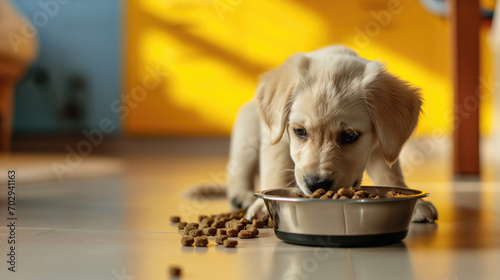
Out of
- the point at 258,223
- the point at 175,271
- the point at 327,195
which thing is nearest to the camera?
the point at 175,271

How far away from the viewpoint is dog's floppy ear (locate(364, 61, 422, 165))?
1829mm

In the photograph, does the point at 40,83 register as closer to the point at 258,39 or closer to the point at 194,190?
the point at 258,39

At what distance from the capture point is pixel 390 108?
1852 millimetres

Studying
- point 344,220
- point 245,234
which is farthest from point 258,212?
point 344,220

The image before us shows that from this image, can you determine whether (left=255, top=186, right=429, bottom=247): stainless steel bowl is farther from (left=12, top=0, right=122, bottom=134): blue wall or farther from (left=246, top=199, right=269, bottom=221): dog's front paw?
(left=12, top=0, right=122, bottom=134): blue wall

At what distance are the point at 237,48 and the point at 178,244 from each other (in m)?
4.36

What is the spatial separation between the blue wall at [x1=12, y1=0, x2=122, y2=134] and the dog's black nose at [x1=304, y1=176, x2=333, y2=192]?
4539mm

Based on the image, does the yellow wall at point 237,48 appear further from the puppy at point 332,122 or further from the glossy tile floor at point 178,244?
the puppy at point 332,122

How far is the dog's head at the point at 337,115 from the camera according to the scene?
68.8 inches

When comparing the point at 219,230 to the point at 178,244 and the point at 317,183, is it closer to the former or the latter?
the point at 178,244

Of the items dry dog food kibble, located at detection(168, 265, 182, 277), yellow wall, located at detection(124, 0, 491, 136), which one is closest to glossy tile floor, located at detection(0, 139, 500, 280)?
dry dog food kibble, located at detection(168, 265, 182, 277)

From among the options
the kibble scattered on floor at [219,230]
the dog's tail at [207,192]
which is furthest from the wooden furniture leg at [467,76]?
the kibble scattered on floor at [219,230]

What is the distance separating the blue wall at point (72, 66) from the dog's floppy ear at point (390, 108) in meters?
4.45

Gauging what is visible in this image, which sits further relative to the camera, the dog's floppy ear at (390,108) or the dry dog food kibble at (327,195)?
the dog's floppy ear at (390,108)
